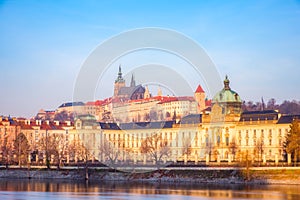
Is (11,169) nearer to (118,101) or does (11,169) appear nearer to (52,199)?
(52,199)

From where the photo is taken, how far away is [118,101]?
518 feet

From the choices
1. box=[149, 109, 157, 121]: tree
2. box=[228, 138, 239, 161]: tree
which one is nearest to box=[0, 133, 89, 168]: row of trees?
box=[228, 138, 239, 161]: tree

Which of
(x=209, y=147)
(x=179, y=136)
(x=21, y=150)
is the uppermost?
(x=179, y=136)

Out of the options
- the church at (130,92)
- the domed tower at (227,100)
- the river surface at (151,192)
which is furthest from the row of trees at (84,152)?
the church at (130,92)

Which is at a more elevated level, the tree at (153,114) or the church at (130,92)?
the church at (130,92)

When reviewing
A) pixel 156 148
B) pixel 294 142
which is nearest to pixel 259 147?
pixel 156 148

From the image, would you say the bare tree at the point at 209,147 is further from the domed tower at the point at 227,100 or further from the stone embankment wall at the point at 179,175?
the stone embankment wall at the point at 179,175

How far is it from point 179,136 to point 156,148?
15.3m

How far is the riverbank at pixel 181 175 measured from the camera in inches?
2477

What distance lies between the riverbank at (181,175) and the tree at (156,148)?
760 centimetres

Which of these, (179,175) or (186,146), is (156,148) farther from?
(179,175)

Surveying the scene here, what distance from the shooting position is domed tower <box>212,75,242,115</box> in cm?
10632

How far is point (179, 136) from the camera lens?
349 feet

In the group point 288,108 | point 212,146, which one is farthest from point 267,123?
point 288,108
